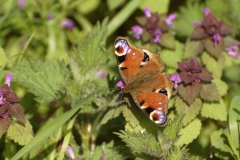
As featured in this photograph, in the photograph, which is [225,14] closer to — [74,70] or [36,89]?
[74,70]

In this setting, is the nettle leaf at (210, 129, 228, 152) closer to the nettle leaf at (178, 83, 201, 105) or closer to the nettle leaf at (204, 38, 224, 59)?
the nettle leaf at (178, 83, 201, 105)

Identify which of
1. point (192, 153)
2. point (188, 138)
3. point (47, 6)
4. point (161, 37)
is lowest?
point (192, 153)

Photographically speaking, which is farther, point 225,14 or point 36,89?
point 225,14

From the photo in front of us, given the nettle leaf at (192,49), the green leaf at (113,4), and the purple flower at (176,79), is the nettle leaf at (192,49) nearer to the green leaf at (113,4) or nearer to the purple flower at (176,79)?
the purple flower at (176,79)

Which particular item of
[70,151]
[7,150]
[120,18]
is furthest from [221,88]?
[7,150]

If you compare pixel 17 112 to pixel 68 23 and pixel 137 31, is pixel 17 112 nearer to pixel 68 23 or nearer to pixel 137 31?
pixel 137 31

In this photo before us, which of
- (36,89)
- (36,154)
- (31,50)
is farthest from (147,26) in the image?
(31,50)

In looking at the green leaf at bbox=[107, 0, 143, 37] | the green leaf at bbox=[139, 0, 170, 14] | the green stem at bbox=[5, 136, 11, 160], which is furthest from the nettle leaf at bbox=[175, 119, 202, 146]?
the green leaf at bbox=[139, 0, 170, 14]

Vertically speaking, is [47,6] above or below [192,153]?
above
